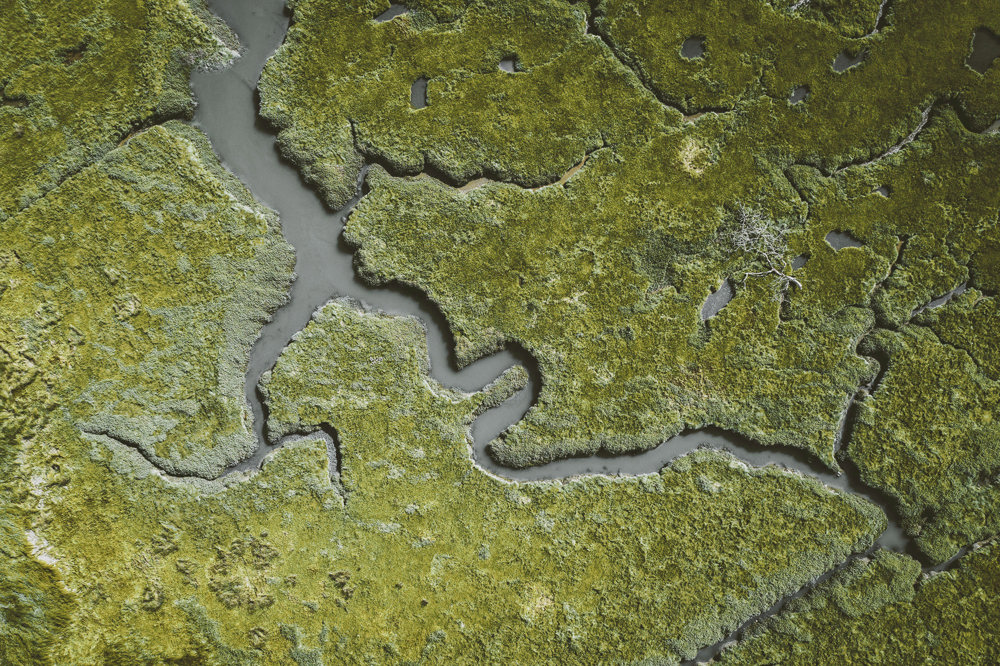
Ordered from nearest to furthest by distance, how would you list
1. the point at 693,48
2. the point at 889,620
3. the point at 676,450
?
1. the point at 889,620
2. the point at 676,450
3. the point at 693,48

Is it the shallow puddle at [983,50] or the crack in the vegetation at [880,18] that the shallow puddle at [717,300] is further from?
the shallow puddle at [983,50]

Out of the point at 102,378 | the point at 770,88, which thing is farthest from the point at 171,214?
the point at 770,88

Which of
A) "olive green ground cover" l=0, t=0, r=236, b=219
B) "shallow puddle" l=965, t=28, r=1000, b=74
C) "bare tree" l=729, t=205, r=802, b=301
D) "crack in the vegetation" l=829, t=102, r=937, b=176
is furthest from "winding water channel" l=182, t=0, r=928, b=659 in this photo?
"shallow puddle" l=965, t=28, r=1000, b=74

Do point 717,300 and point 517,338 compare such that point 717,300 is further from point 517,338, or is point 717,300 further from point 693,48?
point 693,48

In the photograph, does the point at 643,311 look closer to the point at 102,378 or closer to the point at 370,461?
the point at 370,461

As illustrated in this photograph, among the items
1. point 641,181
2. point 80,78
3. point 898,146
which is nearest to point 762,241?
point 641,181

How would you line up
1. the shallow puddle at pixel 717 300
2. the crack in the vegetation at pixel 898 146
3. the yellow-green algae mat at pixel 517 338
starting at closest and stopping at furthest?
the yellow-green algae mat at pixel 517 338 → the shallow puddle at pixel 717 300 → the crack in the vegetation at pixel 898 146

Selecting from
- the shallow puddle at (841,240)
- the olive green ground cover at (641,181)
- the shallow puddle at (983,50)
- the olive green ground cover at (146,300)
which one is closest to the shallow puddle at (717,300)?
the olive green ground cover at (641,181)
